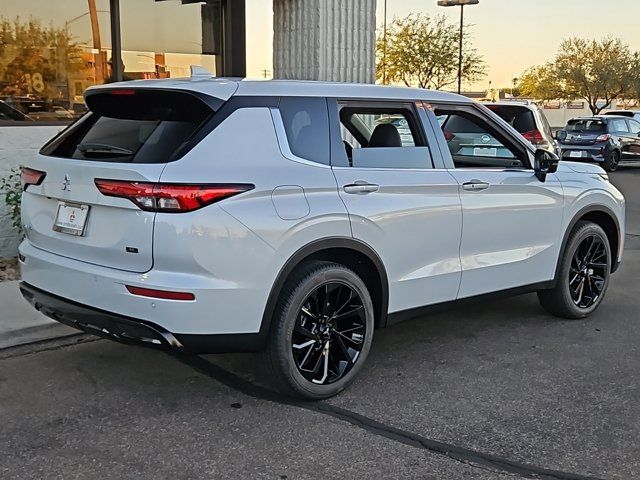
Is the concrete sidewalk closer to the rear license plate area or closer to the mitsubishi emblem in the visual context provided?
the rear license plate area

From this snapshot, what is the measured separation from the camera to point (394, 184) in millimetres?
4520

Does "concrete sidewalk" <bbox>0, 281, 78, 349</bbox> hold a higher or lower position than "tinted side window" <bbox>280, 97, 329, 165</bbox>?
lower

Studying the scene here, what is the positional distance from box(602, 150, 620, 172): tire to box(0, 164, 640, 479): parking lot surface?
15915 millimetres

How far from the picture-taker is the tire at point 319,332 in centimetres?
407

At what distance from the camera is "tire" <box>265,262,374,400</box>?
4.07 metres

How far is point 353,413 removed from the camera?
13.7ft

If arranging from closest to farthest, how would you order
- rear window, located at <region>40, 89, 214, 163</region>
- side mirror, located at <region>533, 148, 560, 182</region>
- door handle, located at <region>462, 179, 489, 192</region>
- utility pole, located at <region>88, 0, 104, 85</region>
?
rear window, located at <region>40, 89, 214, 163</region> → door handle, located at <region>462, 179, 489, 192</region> → side mirror, located at <region>533, 148, 560, 182</region> → utility pole, located at <region>88, 0, 104, 85</region>

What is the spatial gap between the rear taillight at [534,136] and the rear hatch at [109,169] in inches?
363

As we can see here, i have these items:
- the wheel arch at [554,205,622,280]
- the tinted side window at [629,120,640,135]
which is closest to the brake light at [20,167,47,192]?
the wheel arch at [554,205,622,280]

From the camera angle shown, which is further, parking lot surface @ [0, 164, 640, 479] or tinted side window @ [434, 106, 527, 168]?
tinted side window @ [434, 106, 527, 168]

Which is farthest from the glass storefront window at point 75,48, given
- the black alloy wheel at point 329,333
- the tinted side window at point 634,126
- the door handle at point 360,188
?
the tinted side window at point 634,126

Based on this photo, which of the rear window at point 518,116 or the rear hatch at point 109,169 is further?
the rear window at point 518,116

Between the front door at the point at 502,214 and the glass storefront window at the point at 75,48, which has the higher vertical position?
the glass storefront window at the point at 75,48

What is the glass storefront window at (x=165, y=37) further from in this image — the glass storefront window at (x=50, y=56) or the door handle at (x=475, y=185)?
the door handle at (x=475, y=185)
